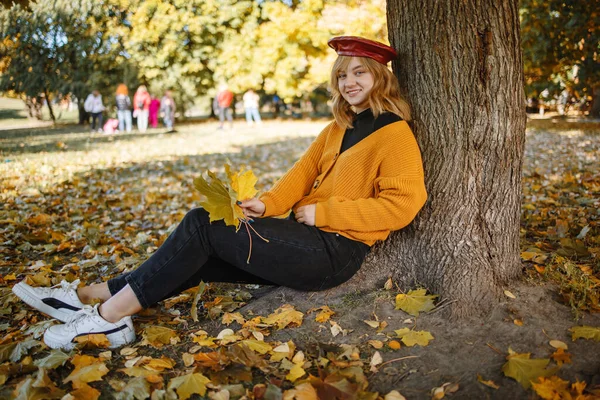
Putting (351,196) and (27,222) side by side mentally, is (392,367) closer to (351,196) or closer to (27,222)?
(351,196)

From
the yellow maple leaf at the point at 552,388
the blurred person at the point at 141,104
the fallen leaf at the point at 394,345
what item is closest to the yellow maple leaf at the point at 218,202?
the fallen leaf at the point at 394,345

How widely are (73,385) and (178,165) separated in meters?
7.03

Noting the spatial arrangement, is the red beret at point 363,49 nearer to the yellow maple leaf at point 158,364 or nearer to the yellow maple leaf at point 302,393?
the yellow maple leaf at point 302,393

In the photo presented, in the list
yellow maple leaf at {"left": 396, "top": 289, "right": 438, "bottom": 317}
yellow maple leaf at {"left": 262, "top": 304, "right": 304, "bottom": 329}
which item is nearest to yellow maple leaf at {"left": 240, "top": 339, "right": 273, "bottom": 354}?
yellow maple leaf at {"left": 262, "top": 304, "right": 304, "bottom": 329}

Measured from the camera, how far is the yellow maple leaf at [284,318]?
2.45m

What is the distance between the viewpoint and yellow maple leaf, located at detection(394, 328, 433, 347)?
2205 mm

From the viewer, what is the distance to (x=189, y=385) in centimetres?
196

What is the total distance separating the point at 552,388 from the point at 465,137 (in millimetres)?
1242

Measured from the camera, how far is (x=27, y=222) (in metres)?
4.64

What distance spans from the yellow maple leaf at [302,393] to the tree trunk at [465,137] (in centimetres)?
92

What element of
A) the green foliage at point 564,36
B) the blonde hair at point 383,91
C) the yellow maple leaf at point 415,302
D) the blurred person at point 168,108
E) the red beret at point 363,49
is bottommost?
the yellow maple leaf at point 415,302

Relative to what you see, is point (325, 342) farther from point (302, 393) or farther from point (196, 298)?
point (196, 298)

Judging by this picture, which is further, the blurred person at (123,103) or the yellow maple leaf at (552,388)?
the blurred person at (123,103)

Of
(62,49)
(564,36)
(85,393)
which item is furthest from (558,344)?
(62,49)
